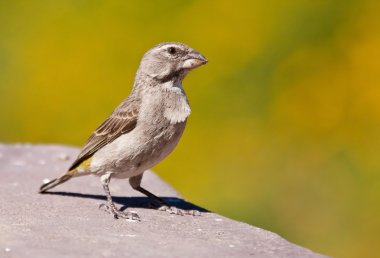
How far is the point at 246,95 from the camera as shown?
1183cm

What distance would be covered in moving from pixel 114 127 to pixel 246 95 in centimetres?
429

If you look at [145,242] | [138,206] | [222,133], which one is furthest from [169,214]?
[222,133]

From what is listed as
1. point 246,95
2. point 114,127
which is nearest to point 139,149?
point 114,127

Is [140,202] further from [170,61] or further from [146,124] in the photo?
[170,61]

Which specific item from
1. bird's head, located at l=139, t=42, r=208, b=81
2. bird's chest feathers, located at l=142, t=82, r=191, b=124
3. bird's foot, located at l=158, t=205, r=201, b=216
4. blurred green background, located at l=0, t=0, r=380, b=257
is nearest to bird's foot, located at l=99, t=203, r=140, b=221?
bird's foot, located at l=158, t=205, r=201, b=216

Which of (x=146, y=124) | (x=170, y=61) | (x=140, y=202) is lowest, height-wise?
(x=140, y=202)

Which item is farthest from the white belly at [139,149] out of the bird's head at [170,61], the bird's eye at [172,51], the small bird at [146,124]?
the bird's eye at [172,51]

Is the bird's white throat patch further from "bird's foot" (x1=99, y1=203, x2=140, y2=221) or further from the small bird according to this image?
"bird's foot" (x1=99, y1=203, x2=140, y2=221)

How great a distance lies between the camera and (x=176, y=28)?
12.7 meters

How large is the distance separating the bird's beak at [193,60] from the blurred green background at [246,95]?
3.04 metres

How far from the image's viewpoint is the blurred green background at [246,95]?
420 inches

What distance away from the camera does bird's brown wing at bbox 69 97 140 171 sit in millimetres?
7598

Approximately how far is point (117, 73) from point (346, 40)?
298cm

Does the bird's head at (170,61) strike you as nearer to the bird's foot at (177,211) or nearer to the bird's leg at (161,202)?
the bird's leg at (161,202)
